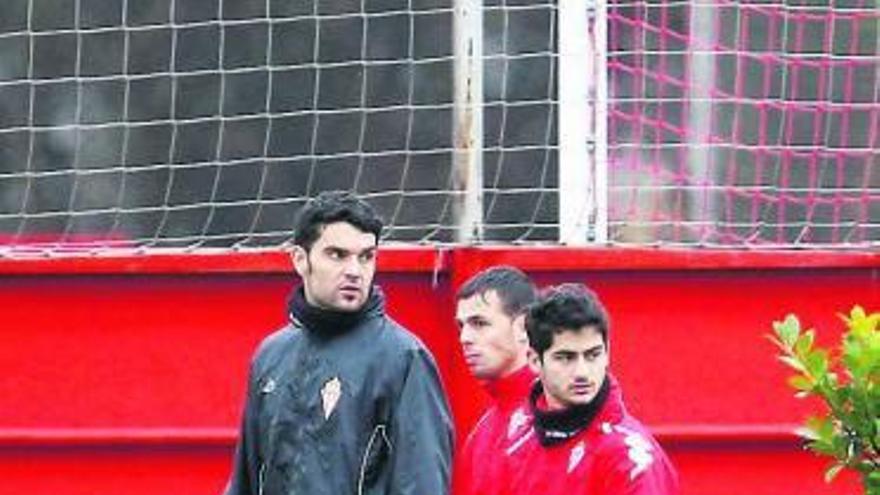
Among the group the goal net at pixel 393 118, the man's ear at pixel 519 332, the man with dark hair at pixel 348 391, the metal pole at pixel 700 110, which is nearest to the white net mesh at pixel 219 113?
the goal net at pixel 393 118

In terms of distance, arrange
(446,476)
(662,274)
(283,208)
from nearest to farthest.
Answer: (446,476) < (662,274) < (283,208)

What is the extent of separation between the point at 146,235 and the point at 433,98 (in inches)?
37.9

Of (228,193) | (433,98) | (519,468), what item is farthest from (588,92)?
(519,468)

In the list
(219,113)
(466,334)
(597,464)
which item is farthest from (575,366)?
(219,113)

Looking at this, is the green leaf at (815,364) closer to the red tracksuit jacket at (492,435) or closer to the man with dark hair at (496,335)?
the red tracksuit jacket at (492,435)

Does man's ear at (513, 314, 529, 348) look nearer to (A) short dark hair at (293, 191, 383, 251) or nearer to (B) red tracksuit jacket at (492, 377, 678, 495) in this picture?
(B) red tracksuit jacket at (492, 377, 678, 495)

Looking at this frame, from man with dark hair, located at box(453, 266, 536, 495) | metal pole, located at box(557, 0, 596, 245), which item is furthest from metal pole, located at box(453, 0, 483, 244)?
man with dark hair, located at box(453, 266, 536, 495)

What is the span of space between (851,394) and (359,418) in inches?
52.9

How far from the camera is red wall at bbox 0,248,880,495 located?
339 inches

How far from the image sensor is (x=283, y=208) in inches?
361

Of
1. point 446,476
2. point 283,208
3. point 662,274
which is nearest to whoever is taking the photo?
point 446,476

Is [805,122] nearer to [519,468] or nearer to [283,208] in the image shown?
[283,208]

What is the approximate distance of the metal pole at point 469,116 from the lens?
8.55 meters

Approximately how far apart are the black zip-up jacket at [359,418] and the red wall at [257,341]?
1380 millimetres
